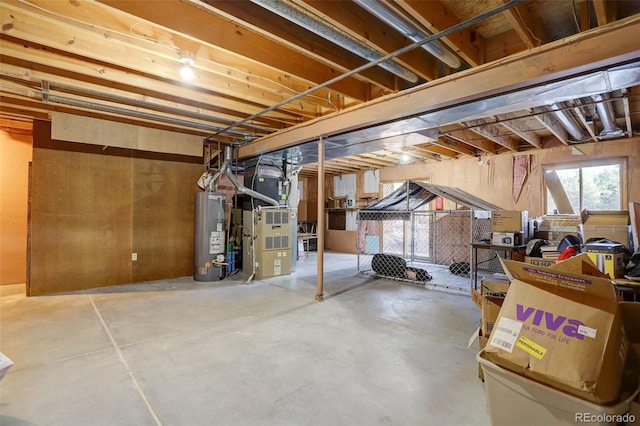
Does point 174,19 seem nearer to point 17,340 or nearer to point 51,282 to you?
point 17,340

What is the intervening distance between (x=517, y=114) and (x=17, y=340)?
6377 millimetres

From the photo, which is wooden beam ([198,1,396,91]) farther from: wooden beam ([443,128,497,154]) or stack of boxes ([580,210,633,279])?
stack of boxes ([580,210,633,279])

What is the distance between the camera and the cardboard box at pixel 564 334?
1141mm

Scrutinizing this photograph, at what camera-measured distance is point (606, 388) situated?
1.12 m

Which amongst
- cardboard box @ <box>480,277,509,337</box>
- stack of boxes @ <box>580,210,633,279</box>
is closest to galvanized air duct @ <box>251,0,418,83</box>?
cardboard box @ <box>480,277,509,337</box>

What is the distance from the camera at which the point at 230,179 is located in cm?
554

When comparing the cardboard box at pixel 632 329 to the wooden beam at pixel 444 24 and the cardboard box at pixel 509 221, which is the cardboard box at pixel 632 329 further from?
the cardboard box at pixel 509 221

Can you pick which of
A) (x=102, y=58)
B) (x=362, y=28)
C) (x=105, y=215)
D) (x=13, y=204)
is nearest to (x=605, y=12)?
(x=362, y=28)

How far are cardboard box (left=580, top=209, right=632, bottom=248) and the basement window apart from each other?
213cm

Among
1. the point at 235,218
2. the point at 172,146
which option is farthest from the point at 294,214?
the point at 172,146

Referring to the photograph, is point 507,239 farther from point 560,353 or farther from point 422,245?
point 560,353

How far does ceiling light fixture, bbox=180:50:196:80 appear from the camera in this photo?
2.69 m

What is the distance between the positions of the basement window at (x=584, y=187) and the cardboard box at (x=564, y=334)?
5.24m

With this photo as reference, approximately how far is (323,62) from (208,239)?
12.0 ft
